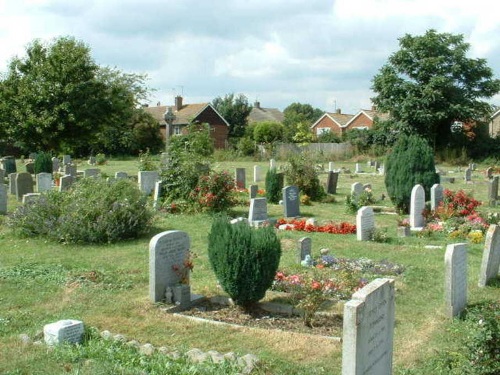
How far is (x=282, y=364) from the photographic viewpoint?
644cm

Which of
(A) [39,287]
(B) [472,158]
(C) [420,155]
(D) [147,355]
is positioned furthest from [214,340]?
(B) [472,158]

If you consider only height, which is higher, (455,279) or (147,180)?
(147,180)

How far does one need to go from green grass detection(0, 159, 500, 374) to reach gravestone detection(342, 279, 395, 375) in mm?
1232

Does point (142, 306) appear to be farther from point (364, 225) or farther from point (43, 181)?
point (43, 181)

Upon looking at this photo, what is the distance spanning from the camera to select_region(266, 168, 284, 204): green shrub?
22578 millimetres

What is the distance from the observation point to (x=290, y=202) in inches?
732

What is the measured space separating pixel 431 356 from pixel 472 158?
49.4 meters

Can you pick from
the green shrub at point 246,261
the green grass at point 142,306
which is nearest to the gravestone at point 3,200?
the green grass at point 142,306

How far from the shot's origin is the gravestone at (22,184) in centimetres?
2205

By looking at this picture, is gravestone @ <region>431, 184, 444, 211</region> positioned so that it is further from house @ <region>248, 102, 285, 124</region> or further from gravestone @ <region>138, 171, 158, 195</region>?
house @ <region>248, 102, 285, 124</region>

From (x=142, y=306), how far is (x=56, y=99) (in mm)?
29395

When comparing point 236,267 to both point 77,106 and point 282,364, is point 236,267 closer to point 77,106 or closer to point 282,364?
point 282,364

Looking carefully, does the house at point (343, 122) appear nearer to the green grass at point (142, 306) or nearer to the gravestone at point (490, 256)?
the green grass at point (142, 306)

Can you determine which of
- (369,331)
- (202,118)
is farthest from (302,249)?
(202,118)
